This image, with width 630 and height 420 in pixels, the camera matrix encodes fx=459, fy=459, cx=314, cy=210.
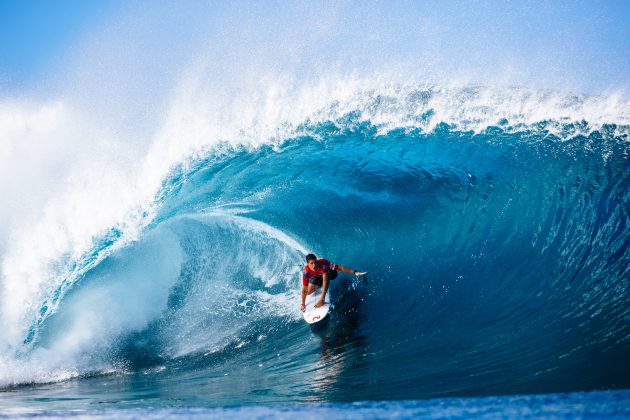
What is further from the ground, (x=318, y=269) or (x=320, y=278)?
(x=318, y=269)

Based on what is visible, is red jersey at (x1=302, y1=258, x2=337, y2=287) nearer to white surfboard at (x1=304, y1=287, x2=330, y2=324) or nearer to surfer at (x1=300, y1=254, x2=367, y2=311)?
surfer at (x1=300, y1=254, x2=367, y2=311)

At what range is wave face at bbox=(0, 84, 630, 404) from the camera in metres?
5.19

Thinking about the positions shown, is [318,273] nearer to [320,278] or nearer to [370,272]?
[320,278]

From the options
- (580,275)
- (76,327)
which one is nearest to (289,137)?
(76,327)

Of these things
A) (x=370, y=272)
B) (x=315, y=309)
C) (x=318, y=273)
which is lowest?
(x=315, y=309)

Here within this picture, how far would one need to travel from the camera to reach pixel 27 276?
811 centimetres

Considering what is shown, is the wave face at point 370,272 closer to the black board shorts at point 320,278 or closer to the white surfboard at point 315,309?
the white surfboard at point 315,309

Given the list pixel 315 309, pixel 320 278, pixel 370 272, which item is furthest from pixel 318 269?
pixel 370 272

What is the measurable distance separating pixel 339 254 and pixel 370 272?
0.91m

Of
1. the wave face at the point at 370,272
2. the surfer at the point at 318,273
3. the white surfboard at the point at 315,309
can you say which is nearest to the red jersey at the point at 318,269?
the surfer at the point at 318,273

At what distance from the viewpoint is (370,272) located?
8164 millimetres

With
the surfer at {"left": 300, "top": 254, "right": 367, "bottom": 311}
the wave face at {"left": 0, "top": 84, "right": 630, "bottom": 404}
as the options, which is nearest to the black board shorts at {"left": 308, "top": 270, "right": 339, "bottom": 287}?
the surfer at {"left": 300, "top": 254, "right": 367, "bottom": 311}

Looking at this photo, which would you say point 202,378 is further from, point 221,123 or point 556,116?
point 556,116

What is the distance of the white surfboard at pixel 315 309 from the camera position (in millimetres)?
7188
